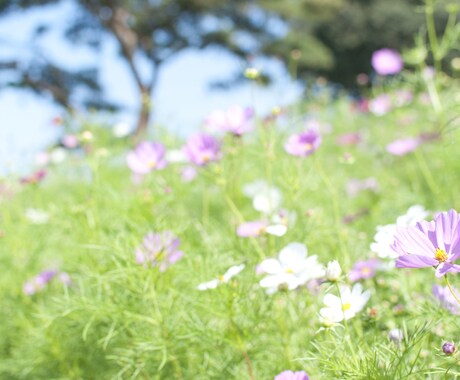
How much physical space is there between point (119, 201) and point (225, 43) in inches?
486

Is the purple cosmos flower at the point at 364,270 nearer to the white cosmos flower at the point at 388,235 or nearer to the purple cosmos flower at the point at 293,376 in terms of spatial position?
the white cosmos flower at the point at 388,235

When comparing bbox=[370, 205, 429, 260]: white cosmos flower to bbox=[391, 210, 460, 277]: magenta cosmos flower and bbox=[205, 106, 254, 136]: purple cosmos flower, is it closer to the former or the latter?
bbox=[391, 210, 460, 277]: magenta cosmos flower

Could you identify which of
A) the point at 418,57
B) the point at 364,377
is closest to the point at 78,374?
the point at 364,377

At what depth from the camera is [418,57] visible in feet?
6.51

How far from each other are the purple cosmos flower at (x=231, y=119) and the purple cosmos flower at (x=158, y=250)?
324 millimetres

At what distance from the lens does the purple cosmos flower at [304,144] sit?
1.30 m

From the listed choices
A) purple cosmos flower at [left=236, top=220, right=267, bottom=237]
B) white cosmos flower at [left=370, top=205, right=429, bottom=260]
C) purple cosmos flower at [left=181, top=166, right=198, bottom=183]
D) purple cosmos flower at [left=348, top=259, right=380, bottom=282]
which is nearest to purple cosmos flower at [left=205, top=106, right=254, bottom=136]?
purple cosmos flower at [left=236, top=220, right=267, bottom=237]

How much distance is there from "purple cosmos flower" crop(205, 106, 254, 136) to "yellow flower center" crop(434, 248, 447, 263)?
0.76m

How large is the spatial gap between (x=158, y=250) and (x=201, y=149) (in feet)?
1.06

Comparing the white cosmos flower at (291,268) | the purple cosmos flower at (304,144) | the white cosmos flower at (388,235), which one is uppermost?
the white cosmos flower at (388,235)

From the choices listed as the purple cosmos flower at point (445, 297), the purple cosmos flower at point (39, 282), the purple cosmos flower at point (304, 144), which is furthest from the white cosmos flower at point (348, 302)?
the purple cosmos flower at point (39, 282)

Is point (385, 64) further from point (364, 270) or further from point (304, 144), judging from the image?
point (364, 270)

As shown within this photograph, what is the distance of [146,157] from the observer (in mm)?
1619

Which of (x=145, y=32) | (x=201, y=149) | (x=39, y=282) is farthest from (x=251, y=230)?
(x=145, y=32)
